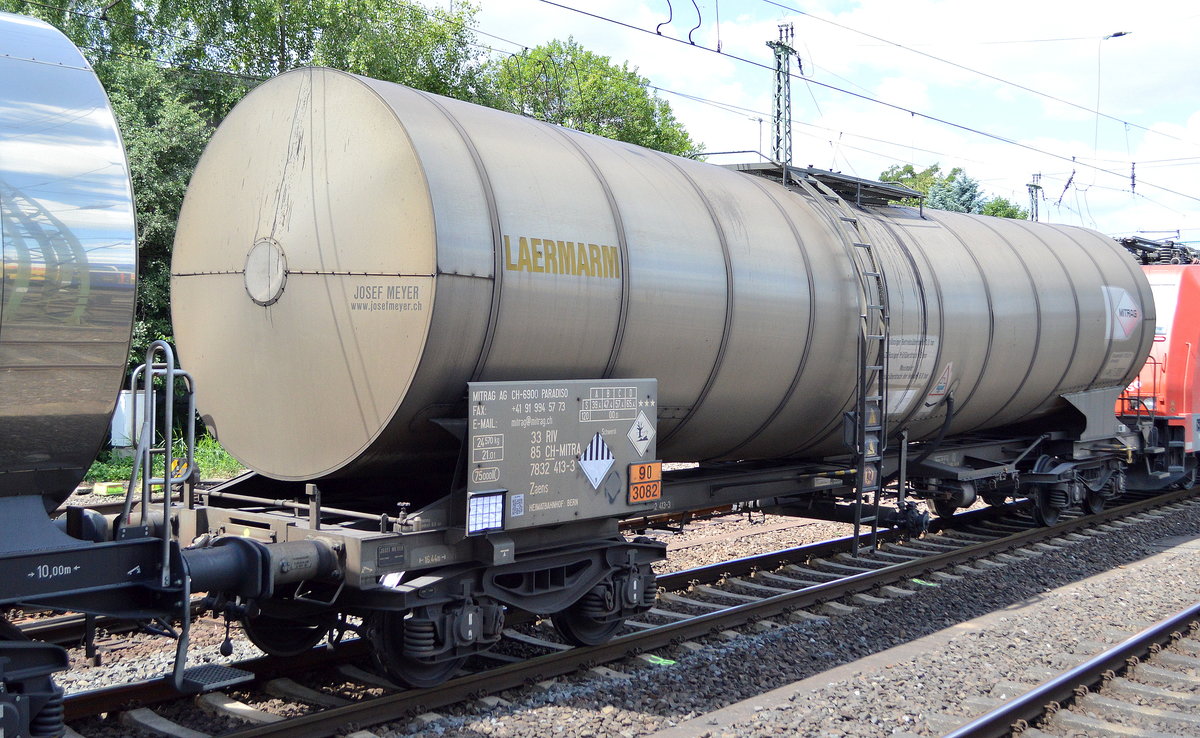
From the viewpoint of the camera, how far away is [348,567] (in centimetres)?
553

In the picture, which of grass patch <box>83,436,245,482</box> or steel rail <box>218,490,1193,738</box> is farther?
grass patch <box>83,436,245,482</box>

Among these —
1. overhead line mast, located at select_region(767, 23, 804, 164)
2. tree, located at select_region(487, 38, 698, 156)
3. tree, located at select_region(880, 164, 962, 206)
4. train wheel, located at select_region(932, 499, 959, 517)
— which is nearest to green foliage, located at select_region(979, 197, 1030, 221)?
tree, located at select_region(880, 164, 962, 206)

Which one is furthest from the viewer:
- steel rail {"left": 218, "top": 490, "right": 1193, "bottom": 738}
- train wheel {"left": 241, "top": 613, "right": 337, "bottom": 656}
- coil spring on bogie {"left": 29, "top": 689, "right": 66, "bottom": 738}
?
train wheel {"left": 241, "top": 613, "right": 337, "bottom": 656}

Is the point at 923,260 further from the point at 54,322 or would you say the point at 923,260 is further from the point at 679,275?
the point at 54,322

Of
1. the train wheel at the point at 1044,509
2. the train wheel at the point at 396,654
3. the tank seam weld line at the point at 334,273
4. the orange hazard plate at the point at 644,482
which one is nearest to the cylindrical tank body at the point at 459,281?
the tank seam weld line at the point at 334,273

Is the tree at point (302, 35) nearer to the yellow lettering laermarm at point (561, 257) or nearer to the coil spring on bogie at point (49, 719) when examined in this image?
the yellow lettering laermarm at point (561, 257)

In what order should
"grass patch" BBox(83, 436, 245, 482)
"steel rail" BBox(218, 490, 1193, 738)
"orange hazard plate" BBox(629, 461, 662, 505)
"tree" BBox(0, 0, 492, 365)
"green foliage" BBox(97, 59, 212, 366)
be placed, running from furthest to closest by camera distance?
1. "tree" BBox(0, 0, 492, 365)
2. "green foliage" BBox(97, 59, 212, 366)
3. "grass patch" BBox(83, 436, 245, 482)
4. "orange hazard plate" BBox(629, 461, 662, 505)
5. "steel rail" BBox(218, 490, 1193, 738)

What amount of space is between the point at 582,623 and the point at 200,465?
1071cm

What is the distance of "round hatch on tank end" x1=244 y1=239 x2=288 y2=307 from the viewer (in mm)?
6125

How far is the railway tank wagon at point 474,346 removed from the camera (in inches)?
225

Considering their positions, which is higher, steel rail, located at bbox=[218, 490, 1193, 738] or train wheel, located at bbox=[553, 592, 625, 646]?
train wheel, located at bbox=[553, 592, 625, 646]


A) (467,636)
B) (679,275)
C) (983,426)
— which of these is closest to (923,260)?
(983,426)

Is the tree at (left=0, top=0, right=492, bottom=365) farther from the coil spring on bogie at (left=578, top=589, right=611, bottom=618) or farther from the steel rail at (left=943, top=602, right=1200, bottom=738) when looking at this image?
the steel rail at (left=943, top=602, right=1200, bottom=738)

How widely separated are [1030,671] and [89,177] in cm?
699
